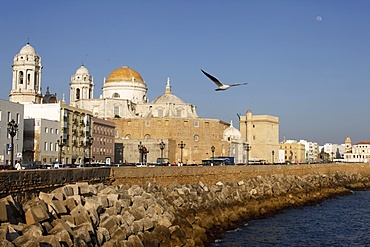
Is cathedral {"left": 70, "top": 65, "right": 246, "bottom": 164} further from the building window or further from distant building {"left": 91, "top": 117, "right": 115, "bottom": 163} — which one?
distant building {"left": 91, "top": 117, "right": 115, "bottom": 163}

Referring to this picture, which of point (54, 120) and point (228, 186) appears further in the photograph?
point (54, 120)

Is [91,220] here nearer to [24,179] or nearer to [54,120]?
[24,179]

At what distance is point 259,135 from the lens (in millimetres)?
108438

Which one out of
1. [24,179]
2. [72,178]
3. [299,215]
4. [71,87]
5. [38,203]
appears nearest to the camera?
[38,203]

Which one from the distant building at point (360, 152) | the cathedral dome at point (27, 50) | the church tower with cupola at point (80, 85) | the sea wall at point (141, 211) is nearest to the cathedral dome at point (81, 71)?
the church tower with cupola at point (80, 85)

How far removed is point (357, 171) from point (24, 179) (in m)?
82.2

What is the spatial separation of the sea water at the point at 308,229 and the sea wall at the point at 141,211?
1.14 meters

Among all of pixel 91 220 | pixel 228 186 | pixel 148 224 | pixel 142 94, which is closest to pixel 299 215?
pixel 228 186

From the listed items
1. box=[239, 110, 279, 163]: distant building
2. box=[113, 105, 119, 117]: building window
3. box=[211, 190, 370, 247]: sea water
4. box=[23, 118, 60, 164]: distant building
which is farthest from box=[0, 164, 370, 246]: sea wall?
box=[239, 110, 279, 163]: distant building

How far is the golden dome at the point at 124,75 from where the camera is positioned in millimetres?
91562

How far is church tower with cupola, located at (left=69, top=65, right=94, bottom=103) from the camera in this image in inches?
3615

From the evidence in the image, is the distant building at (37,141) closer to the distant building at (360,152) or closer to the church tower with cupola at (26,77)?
the church tower with cupola at (26,77)

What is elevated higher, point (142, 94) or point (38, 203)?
point (142, 94)

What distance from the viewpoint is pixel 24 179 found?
21.0m
